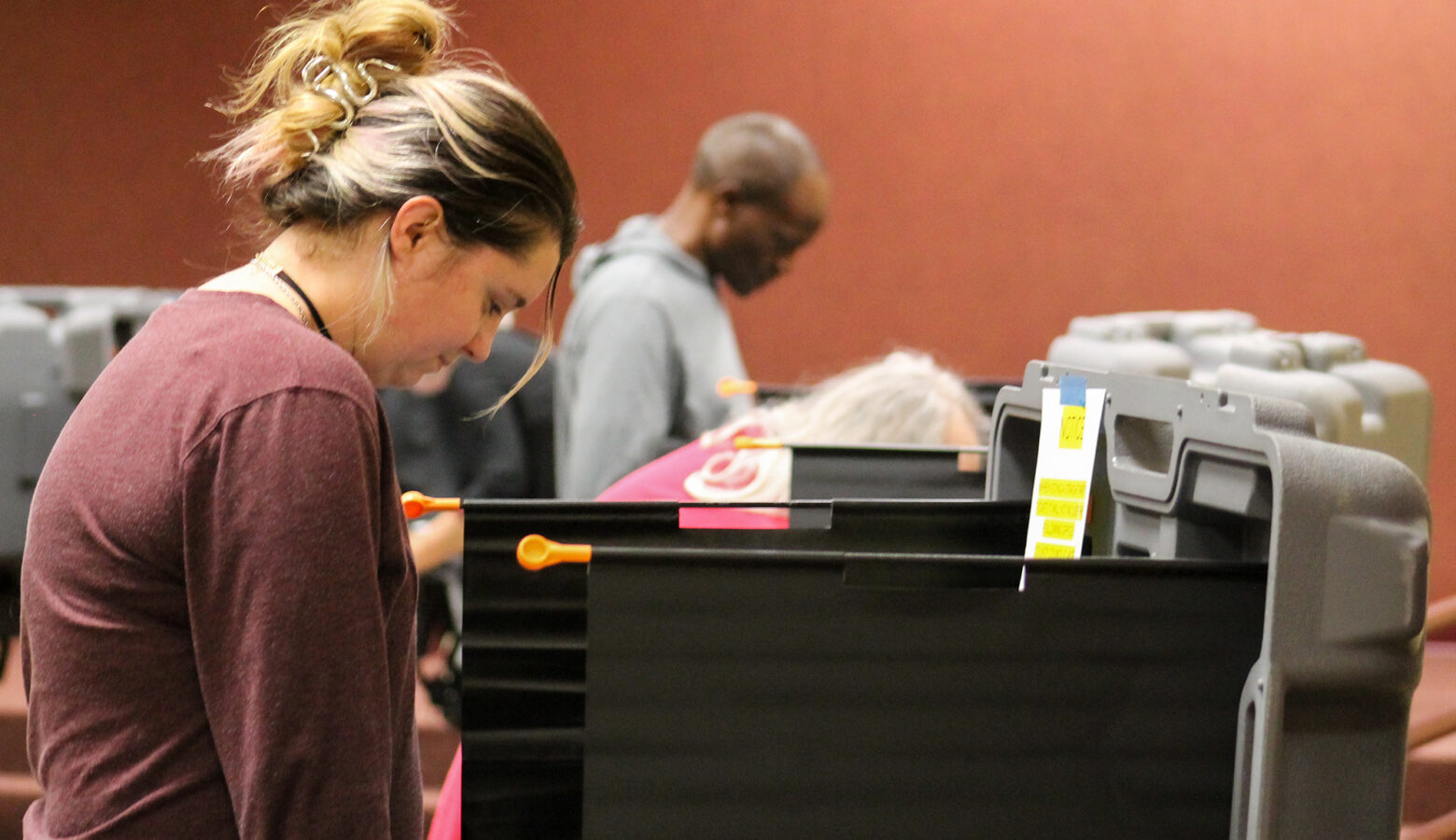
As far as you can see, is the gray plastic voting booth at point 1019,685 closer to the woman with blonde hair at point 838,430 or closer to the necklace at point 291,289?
the necklace at point 291,289

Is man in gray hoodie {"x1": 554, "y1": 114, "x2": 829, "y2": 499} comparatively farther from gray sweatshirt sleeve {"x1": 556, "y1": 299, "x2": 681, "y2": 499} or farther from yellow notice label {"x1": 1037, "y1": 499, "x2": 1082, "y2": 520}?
yellow notice label {"x1": 1037, "y1": 499, "x2": 1082, "y2": 520}

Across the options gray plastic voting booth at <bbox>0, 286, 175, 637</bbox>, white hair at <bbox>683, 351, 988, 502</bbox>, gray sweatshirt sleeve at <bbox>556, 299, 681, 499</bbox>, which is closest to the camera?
white hair at <bbox>683, 351, 988, 502</bbox>

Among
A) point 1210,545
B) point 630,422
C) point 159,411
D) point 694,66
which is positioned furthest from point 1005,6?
point 159,411

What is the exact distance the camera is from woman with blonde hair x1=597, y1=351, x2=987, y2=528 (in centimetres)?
162

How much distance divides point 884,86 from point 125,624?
3016 millimetres

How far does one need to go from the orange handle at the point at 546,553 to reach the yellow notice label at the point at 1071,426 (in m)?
0.40

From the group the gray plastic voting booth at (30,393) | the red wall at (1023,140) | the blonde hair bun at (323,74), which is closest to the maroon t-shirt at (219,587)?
the blonde hair bun at (323,74)

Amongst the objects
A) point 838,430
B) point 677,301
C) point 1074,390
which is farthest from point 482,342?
point 677,301

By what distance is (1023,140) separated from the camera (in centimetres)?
355

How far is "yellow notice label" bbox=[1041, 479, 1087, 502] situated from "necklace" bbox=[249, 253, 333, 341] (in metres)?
0.52

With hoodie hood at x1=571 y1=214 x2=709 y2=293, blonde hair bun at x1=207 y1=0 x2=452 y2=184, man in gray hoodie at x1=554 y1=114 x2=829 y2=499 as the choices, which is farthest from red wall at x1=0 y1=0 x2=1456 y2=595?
blonde hair bun at x1=207 y1=0 x2=452 y2=184

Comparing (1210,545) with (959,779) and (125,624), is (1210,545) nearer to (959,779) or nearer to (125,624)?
(959,779)

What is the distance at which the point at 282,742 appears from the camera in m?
0.77

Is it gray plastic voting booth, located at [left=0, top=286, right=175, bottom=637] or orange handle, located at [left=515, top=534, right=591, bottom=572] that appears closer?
orange handle, located at [left=515, top=534, right=591, bottom=572]
